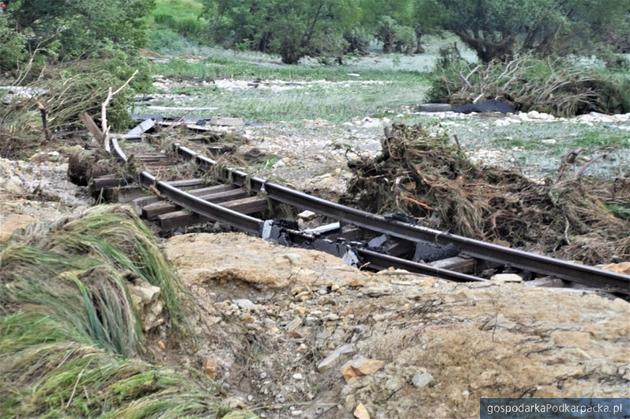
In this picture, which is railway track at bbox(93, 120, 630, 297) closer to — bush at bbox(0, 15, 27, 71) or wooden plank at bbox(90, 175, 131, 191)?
wooden plank at bbox(90, 175, 131, 191)

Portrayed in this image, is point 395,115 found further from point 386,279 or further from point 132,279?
point 132,279

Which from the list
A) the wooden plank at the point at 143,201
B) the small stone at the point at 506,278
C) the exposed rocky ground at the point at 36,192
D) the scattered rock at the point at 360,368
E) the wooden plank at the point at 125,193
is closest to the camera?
the scattered rock at the point at 360,368

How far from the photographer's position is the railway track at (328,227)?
715cm

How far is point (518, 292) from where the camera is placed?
5727mm

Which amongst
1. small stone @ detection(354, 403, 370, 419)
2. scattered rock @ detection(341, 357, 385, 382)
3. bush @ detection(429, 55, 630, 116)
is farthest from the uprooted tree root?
bush @ detection(429, 55, 630, 116)

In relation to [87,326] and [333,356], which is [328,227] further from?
[87,326]

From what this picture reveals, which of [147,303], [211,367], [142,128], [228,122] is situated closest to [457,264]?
[211,367]

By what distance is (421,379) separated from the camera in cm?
446

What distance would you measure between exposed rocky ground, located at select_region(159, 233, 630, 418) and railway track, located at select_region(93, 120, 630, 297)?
0.91 metres

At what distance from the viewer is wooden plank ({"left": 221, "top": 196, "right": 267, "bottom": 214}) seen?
32.1ft

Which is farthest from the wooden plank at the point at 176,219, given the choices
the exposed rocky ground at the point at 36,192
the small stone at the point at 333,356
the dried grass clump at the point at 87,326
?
the small stone at the point at 333,356

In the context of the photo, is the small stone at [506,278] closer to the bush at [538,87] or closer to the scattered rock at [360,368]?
the scattered rock at [360,368]

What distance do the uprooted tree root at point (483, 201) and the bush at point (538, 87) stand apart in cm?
1155

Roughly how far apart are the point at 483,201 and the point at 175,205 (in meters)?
3.42
